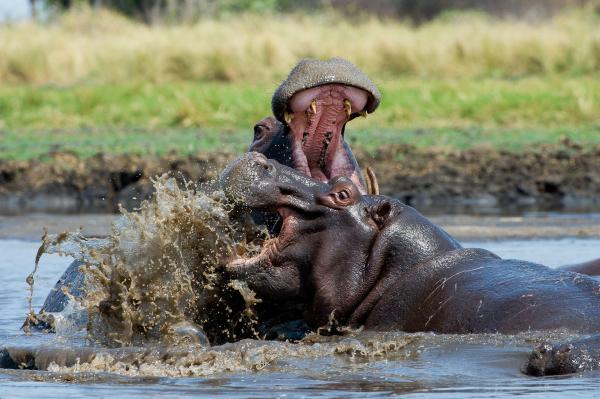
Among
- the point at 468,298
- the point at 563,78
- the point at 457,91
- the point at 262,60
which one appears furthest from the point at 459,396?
the point at 262,60

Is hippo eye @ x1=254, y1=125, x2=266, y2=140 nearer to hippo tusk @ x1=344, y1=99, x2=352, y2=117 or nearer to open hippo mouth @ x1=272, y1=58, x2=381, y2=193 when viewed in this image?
open hippo mouth @ x1=272, y1=58, x2=381, y2=193

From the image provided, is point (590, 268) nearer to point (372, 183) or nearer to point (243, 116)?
point (372, 183)

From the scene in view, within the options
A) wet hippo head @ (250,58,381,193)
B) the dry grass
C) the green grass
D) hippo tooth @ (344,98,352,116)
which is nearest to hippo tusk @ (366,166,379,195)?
wet hippo head @ (250,58,381,193)

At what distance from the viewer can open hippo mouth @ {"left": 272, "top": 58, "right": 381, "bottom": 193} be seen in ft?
19.9

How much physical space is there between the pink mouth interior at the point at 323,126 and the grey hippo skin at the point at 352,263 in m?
0.48

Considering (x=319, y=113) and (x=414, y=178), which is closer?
(x=319, y=113)

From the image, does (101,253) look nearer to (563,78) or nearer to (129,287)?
(129,287)

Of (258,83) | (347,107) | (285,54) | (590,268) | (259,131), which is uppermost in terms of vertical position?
(285,54)

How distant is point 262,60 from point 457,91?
5.82 meters

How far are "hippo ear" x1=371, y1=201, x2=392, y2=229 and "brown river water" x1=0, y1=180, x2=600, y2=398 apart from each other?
0.48m

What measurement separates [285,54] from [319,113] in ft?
63.4

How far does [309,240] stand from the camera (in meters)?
5.74

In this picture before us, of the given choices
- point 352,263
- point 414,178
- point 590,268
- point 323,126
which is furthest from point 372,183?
point 414,178

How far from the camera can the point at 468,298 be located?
5.60m
